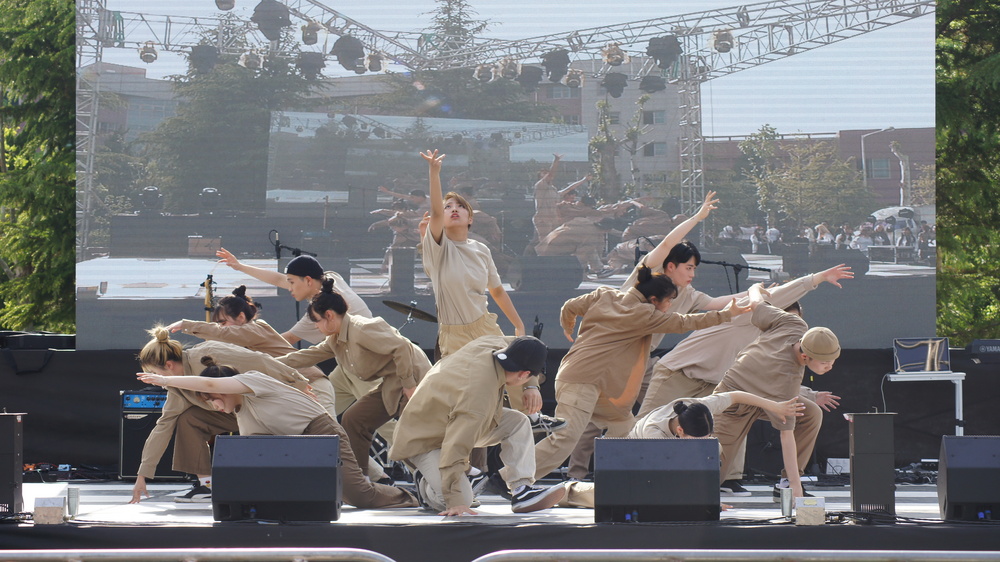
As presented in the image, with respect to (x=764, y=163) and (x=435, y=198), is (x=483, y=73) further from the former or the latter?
(x=435, y=198)

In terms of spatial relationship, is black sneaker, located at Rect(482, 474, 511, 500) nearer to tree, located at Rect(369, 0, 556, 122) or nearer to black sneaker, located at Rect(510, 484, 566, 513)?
black sneaker, located at Rect(510, 484, 566, 513)

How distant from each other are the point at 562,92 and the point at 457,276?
426 cm

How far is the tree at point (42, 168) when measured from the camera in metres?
14.4

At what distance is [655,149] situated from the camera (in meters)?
10.3

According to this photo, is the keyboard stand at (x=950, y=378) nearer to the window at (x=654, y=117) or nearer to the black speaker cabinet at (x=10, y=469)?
the window at (x=654, y=117)

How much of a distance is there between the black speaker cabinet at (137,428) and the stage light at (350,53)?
3.88m

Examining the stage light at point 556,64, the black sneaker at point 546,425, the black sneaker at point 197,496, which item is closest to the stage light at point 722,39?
the stage light at point 556,64

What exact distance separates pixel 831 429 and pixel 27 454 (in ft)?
19.4

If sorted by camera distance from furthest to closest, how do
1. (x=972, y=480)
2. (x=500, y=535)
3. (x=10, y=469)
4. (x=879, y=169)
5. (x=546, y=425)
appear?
(x=879, y=169)
(x=546, y=425)
(x=10, y=469)
(x=972, y=480)
(x=500, y=535)

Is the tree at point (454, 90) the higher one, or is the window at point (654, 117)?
the tree at point (454, 90)

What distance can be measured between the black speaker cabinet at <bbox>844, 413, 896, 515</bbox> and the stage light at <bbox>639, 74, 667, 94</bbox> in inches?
216

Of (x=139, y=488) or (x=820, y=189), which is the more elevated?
(x=820, y=189)

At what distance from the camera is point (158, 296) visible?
1003cm

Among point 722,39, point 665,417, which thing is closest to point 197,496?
point 665,417
